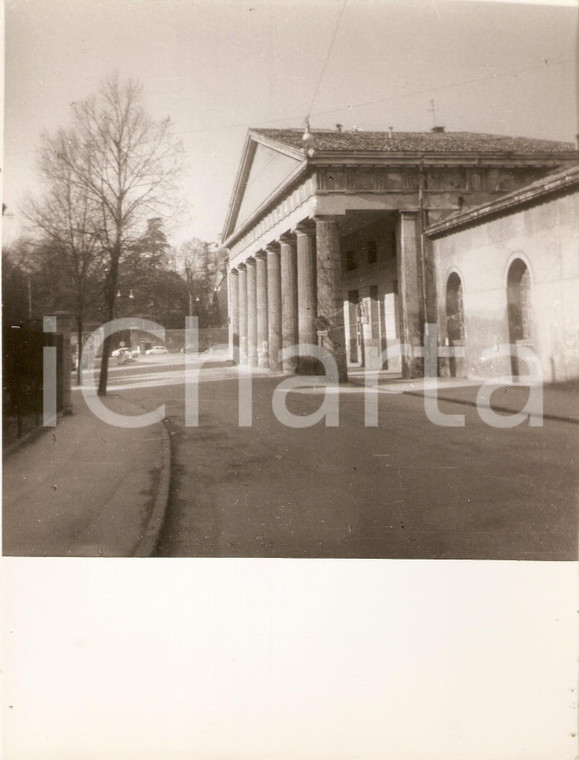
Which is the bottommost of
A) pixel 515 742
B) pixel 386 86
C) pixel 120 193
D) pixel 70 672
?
pixel 515 742

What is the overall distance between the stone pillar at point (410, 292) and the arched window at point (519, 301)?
20.6 inches

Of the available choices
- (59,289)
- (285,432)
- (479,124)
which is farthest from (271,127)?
(285,432)

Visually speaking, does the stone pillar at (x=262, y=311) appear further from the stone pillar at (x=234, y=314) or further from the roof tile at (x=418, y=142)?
the roof tile at (x=418, y=142)

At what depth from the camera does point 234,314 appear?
9.71 ft

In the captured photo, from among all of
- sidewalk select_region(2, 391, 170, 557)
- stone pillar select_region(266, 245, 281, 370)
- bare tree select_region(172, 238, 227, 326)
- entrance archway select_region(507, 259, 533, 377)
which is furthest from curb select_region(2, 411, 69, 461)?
entrance archway select_region(507, 259, 533, 377)

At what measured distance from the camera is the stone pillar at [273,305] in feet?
9.61

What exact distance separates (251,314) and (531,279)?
1644 millimetres

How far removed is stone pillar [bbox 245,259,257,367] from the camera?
288 cm

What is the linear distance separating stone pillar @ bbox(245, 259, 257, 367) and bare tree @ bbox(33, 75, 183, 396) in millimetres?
563

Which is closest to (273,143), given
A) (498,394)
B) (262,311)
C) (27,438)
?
(262,311)

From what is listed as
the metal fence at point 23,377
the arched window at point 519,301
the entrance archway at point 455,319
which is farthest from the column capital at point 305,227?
the metal fence at point 23,377

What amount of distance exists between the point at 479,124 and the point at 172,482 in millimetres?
2680

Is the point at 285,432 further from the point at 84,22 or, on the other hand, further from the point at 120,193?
the point at 84,22

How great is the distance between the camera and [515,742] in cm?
269
